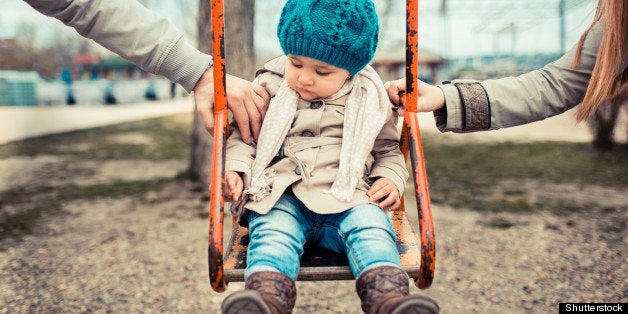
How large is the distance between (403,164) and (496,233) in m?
2.84

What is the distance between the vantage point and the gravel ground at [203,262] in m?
3.25

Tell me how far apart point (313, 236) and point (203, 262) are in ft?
7.48

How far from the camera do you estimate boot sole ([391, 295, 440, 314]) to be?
133 centimetres

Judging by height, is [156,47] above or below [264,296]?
above

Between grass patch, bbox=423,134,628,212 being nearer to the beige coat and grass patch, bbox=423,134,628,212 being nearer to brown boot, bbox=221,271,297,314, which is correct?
the beige coat

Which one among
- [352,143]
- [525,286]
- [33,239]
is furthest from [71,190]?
[352,143]

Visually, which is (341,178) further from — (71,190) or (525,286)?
(71,190)

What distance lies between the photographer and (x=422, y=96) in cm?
188

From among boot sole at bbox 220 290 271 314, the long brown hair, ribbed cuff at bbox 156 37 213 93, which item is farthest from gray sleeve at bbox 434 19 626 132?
boot sole at bbox 220 290 271 314

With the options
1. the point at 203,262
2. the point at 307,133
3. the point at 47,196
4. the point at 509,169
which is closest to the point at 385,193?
the point at 307,133

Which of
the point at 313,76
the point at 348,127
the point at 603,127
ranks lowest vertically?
the point at 603,127

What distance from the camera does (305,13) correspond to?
1652 millimetres

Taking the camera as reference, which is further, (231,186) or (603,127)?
(603,127)

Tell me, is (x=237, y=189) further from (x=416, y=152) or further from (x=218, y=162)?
(x=416, y=152)
